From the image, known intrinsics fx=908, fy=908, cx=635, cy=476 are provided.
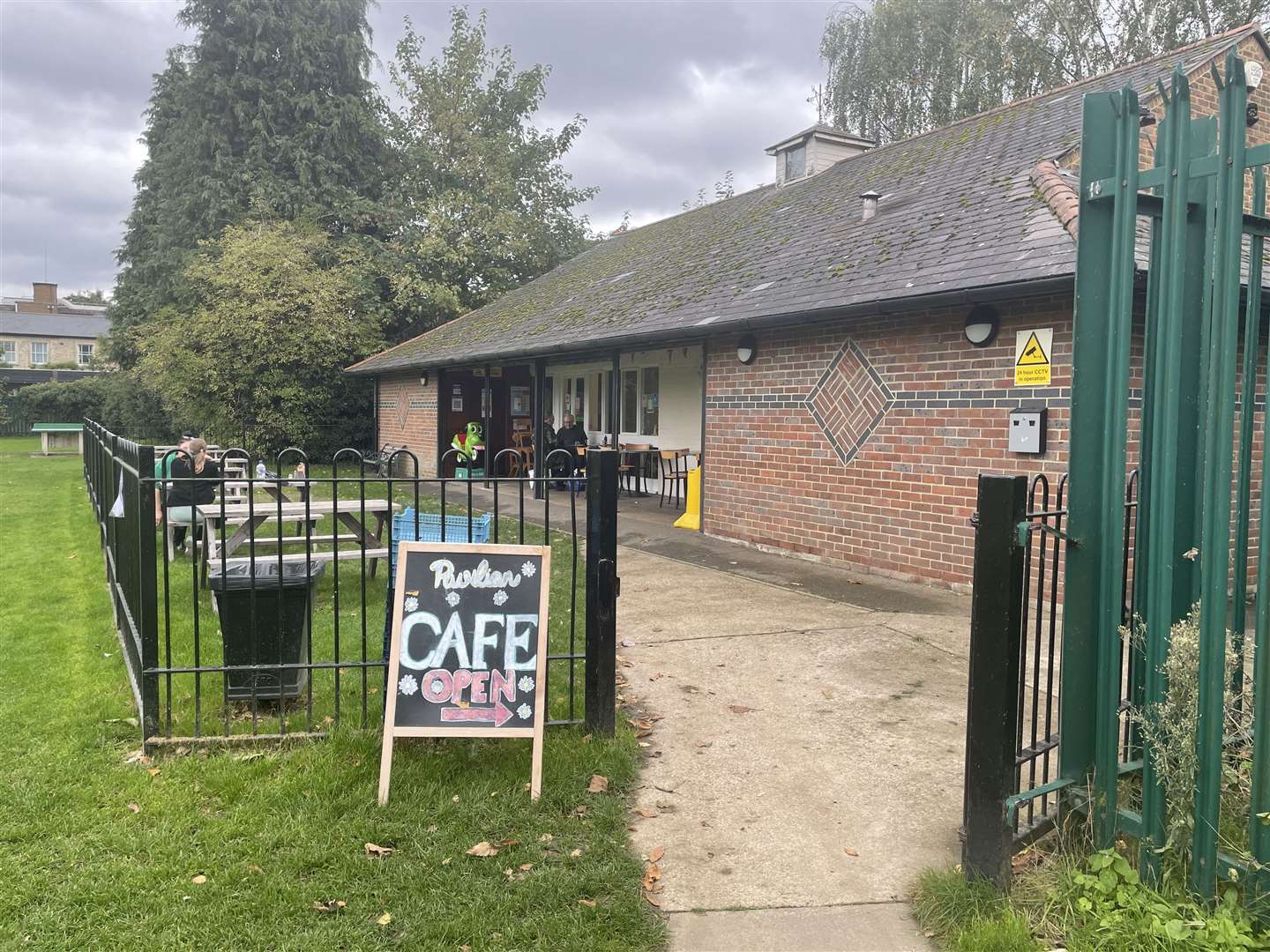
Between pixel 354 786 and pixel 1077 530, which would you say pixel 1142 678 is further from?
pixel 354 786

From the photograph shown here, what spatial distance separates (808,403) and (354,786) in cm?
650

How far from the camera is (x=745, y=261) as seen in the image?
11.8m

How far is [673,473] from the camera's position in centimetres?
1482

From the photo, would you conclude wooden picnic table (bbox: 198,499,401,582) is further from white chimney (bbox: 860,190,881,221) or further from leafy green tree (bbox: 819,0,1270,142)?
leafy green tree (bbox: 819,0,1270,142)

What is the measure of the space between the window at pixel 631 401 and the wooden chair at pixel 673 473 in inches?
55.2

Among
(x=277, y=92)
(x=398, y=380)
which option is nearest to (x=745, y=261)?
(x=398, y=380)

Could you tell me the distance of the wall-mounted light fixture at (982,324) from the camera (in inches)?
287

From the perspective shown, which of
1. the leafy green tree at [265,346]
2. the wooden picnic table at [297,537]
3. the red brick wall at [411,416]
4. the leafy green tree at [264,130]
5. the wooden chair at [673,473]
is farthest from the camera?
the leafy green tree at [264,130]

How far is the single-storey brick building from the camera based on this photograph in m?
7.27

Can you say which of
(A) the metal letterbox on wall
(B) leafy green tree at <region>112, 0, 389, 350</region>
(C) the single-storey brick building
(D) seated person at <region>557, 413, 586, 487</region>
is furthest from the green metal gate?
(B) leafy green tree at <region>112, 0, 389, 350</region>

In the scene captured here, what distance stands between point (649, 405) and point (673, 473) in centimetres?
173

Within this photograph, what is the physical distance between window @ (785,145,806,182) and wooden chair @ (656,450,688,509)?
569 cm

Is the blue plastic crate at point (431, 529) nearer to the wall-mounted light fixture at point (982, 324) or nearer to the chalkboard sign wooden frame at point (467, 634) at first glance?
the chalkboard sign wooden frame at point (467, 634)

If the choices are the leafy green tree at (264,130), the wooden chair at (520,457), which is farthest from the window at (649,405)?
the leafy green tree at (264,130)
